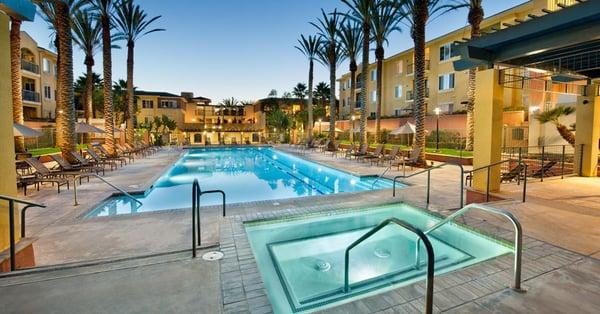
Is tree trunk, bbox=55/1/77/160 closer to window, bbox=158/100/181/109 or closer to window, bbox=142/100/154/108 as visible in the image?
window, bbox=158/100/181/109

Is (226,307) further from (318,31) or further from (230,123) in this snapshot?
(230,123)

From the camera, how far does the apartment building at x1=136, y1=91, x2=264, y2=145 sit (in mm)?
47028

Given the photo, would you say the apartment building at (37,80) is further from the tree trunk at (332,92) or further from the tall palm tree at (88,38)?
the tree trunk at (332,92)

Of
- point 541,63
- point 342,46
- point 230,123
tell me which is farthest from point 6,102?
point 230,123

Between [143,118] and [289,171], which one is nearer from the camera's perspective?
[289,171]

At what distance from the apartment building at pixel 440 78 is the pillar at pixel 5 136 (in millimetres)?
21647

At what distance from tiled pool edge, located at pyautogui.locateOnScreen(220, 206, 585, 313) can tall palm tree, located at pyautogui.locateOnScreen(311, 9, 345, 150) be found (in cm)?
2204

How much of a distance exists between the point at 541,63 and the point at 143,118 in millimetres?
49904

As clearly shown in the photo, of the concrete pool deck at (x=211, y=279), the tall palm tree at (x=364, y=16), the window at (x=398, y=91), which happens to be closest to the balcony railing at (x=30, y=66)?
the tall palm tree at (x=364, y=16)

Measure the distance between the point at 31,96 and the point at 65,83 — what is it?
83.5 ft

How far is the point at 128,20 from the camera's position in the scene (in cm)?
2188

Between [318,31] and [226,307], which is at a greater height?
[318,31]

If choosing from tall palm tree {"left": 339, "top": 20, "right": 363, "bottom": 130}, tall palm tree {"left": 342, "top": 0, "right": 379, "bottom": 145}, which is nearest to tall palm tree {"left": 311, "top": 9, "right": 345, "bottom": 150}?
A: tall palm tree {"left": 339, "top": 20, "right": 363, "bottom": 130}

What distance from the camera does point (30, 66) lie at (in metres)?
31.4
